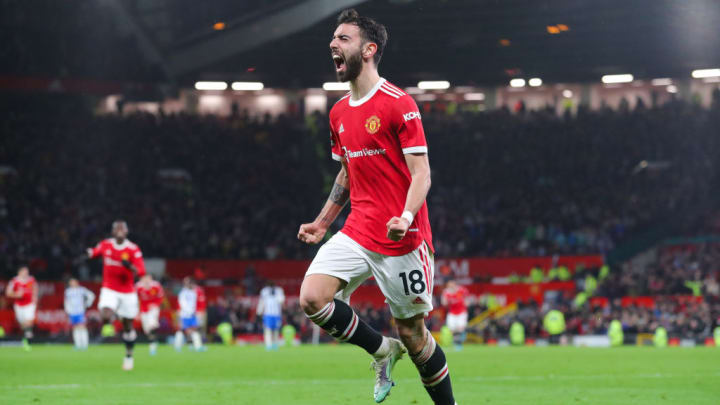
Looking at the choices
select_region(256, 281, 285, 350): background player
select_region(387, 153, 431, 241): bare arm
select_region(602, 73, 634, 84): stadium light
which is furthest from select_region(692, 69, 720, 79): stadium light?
select_region(387, 153, 431, 241): bare arm

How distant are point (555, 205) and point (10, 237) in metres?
23.0

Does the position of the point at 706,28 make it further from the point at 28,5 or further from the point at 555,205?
the point at 28,5

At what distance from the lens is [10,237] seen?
36.2 m

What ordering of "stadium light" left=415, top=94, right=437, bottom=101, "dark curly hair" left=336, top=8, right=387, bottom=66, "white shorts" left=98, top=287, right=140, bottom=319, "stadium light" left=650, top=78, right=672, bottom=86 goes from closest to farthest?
"dark curly hair" left=336, top=8, right=387, bottom=66
"white shorts" left=98, top=287, right=140, bottom=319
"stadium light" left=650, top=78, right=672, bottom=86
"stadium light" left=415, top=94, right=437, bottom=101

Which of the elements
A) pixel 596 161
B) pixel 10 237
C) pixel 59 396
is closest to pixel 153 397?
pixel 59 396

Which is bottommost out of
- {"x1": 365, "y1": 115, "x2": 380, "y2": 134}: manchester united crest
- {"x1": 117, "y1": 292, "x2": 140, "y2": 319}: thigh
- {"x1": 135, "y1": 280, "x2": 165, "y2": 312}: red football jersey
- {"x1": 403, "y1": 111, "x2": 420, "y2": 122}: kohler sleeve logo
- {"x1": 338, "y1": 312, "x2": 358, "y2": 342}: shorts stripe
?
{"x1": 135, "y1": 280, "x2": 165, "y2": 312}: red football jersey

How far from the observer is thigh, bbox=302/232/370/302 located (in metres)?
6.30

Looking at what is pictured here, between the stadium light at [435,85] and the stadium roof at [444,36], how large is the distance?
1562 mm

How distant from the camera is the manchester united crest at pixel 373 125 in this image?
20.7ft

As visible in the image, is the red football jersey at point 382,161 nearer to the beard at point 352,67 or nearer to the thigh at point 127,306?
the beard at point 352,67

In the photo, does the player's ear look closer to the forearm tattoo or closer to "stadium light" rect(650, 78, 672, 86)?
the forearm tattoo

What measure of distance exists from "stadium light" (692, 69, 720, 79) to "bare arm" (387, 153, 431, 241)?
40707 mm

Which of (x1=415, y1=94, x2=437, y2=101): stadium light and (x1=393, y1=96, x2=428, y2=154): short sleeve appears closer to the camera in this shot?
(x1=393, y1=96, x2=428, y2=154): short sleeve

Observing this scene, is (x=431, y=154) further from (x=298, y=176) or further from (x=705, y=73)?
(x=705, y=73)
